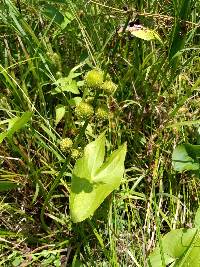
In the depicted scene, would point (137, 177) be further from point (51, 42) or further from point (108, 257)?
point (51, 42)

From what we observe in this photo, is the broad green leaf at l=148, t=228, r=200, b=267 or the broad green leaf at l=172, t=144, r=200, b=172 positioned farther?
the broad green leaf at l=172, t=144, r=200, b=172

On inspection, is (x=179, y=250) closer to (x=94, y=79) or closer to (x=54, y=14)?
(x=94, y=79)

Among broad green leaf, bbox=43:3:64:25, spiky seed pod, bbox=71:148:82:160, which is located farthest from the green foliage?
broad green leaf, bbox=43:3:64:25

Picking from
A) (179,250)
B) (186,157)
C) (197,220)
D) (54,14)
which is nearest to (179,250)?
(179,250)

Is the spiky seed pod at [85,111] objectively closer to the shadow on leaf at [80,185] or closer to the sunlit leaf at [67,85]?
the shadow on leaf at [80,185]

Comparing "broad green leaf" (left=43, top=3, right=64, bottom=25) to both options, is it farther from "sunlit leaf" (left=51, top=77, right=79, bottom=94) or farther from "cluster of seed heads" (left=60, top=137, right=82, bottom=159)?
"cluster of seed heads" (left=60, top=137, right=82, bottom=159)
